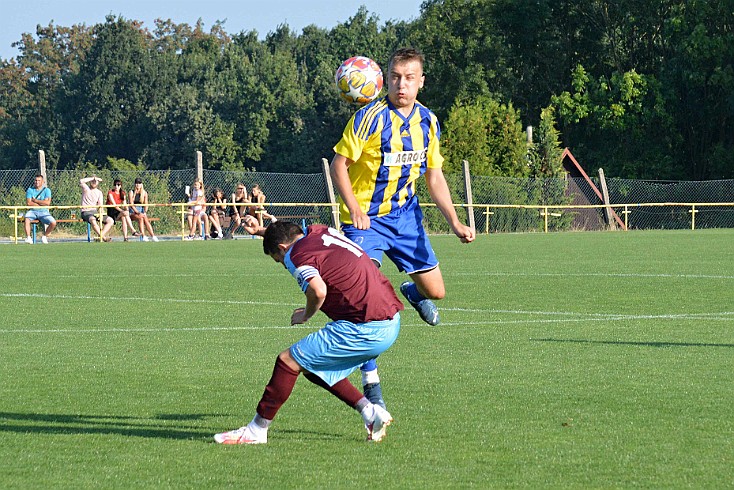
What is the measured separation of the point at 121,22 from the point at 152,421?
69755 mm

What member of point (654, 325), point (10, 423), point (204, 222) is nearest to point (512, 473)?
point (10, 423)

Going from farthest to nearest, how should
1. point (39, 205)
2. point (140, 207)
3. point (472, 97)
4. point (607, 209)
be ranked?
1. point (472, 97)
2. point (607, 209)
3. point (140, 207)
4. point (39, 205)

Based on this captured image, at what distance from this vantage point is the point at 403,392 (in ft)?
→ 24.5

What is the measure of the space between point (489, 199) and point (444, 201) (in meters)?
32.7

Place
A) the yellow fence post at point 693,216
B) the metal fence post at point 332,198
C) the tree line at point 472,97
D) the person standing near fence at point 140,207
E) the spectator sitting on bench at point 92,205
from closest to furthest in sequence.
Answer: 1. the spectator sitting on bench at point 92,205
2. the person standing near fence at point 140,207
3. the metal fence post at point 332,198
4. the yellow fence post at point 693,216
5. the tree line at point 472,97

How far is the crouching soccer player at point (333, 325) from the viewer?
5867mm

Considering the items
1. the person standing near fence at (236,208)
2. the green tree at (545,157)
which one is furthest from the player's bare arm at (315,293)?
the green tree at (545,157)

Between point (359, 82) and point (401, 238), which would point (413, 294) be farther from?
point (359, 82)

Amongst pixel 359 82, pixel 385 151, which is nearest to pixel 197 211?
pixel 359 82

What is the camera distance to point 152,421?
6547mm

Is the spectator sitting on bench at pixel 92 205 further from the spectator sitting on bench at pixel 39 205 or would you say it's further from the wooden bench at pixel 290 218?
the wooden bench at pixel 290 218

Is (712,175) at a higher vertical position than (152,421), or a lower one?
lower

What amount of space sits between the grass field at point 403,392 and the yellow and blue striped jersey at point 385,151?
1.17m

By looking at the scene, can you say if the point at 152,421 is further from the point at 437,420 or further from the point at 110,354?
the point at 110,354
